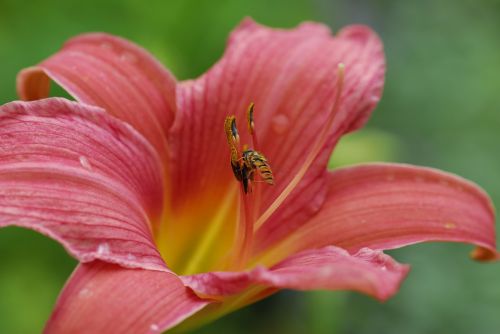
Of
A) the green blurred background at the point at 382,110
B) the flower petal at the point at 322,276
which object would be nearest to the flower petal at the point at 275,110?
the flower petal at the point at 322,276

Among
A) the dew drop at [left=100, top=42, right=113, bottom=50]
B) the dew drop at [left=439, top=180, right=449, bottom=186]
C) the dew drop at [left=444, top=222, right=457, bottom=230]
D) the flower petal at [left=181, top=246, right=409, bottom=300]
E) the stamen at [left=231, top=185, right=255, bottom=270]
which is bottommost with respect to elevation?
the flower petal at [left=181, top=246, right=409, bottom=300]

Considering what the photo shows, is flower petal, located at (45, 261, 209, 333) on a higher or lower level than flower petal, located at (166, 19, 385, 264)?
lower

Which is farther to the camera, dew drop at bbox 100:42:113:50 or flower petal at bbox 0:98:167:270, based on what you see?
dew drop at bbox 100:42:113:50

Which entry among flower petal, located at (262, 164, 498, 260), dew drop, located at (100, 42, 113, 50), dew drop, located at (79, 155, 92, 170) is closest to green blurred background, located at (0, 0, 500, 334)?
dew drop, located at (100, 42, 113, 50)

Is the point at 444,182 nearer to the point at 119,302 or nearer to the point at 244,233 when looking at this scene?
the point at 244,233

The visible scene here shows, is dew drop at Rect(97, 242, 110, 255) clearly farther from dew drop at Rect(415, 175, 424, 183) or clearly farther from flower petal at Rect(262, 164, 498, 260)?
dew drop at Rect(415, 175, 424, 183)
